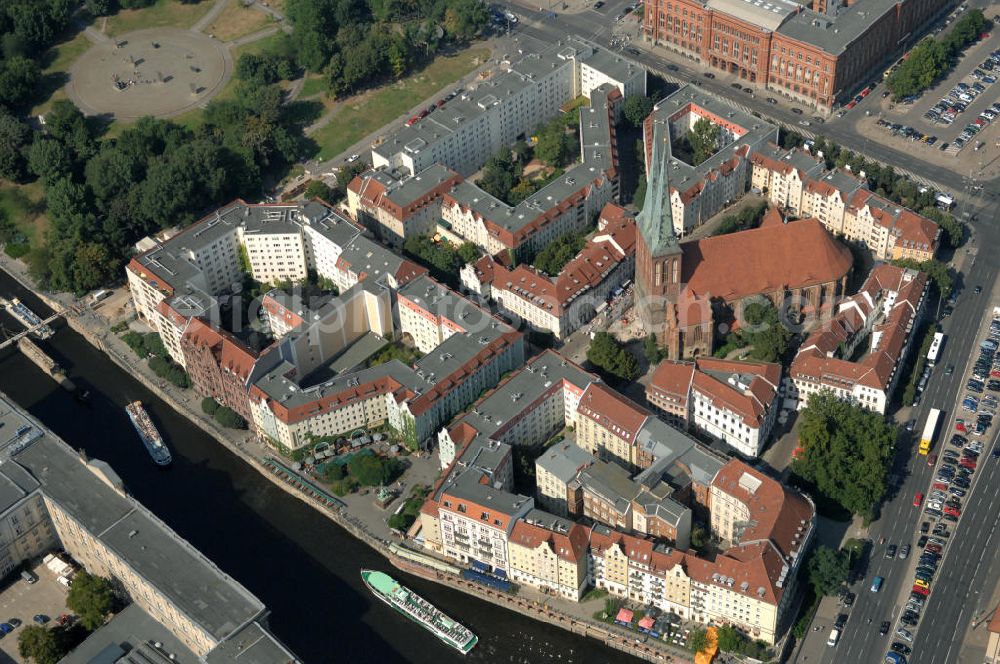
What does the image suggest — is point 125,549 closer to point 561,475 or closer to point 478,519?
point 478,519

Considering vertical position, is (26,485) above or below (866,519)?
above

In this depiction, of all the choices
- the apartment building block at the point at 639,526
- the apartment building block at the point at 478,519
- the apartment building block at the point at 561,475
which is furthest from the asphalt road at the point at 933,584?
the apartment building block at the point at 478,519

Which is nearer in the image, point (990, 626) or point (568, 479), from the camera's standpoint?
point (990, 626)

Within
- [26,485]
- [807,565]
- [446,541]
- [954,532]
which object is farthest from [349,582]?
[954,532]

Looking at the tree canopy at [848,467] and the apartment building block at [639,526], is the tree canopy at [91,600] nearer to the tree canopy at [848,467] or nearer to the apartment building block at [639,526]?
the apartment building block at [639,526]

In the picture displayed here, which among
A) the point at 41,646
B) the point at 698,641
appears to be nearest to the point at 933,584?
the point at 698,641

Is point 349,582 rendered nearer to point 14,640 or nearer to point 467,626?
point 467,626

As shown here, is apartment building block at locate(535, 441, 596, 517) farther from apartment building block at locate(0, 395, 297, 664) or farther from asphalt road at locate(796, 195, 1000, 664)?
apartment building block at locate(0, 395, 297, 664)
